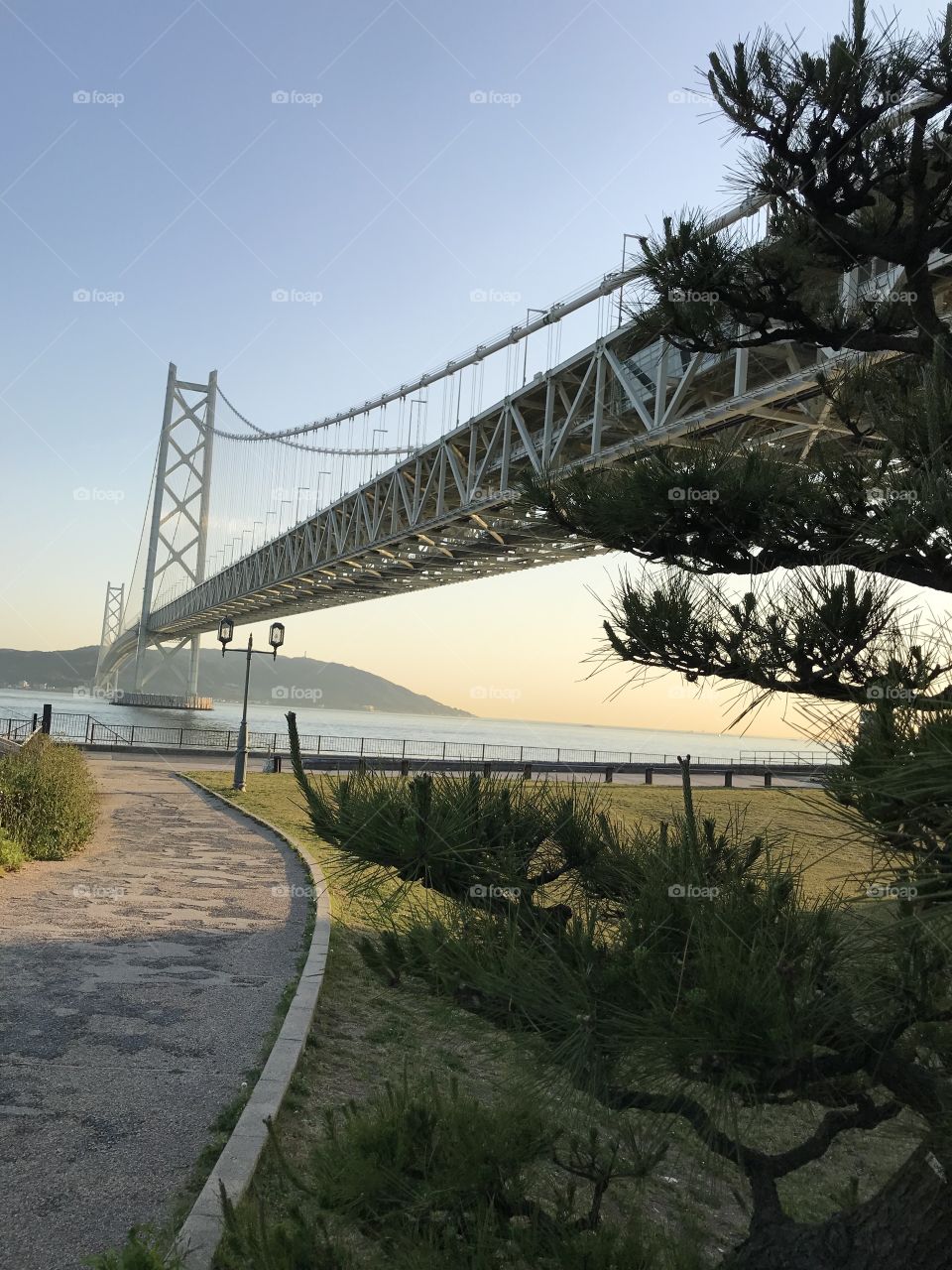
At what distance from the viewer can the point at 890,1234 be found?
263 centimetres

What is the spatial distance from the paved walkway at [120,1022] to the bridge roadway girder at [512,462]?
10.3 feet

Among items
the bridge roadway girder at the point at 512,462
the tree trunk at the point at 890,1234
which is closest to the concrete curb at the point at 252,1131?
the tree trunk at the point at 890,1234

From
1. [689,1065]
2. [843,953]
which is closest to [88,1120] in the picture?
[689,1065]

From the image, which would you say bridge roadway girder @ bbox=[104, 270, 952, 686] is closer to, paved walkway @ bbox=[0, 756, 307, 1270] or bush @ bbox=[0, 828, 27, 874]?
paved walkway @ bbox=[0, 756, 307, 1270]

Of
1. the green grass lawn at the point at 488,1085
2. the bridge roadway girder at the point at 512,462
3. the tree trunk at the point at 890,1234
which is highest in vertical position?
the bridge roadway girder at the point at 512,462

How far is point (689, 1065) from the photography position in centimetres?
202

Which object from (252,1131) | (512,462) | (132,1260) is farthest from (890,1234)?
(512,462)

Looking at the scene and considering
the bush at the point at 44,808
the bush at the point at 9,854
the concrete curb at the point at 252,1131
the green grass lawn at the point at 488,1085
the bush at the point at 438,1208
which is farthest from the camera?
the bush at the point at 44,808

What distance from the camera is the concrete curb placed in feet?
10.5

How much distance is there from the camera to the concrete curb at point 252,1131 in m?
3.20

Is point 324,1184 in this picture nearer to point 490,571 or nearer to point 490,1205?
point 490,1205

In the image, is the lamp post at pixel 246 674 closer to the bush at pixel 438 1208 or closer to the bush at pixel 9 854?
the bush at pixel 9 854

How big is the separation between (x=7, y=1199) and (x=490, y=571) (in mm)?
33179

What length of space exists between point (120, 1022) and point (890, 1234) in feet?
14.8
